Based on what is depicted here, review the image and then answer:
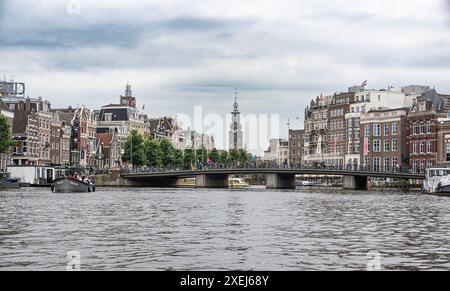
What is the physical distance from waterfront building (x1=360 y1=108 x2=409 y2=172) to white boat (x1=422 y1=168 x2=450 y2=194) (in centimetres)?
3116

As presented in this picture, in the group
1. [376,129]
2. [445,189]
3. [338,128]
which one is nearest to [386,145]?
[376,129]

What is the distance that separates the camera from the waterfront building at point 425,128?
110188mm

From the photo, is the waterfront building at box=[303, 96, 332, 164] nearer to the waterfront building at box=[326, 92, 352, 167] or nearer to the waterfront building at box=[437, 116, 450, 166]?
the waterfront building at box=[326, 92, 352, 167]

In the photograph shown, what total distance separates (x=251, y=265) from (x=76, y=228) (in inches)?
472

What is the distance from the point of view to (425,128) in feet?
369

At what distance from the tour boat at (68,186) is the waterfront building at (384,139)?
171 ft

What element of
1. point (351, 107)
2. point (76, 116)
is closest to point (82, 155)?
point (76, 116)

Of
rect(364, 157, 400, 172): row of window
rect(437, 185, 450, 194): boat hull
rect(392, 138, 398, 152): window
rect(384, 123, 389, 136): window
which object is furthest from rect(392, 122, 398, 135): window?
rect(437, 185, 450, 194): boat hull

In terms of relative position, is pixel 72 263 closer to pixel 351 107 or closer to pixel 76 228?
pixel 76 228

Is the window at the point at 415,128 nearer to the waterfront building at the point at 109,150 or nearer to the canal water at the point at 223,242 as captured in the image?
the waterfront building at the point at 109,150

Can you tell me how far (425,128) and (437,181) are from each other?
34.4m

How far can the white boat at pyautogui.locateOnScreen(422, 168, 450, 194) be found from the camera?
248ft

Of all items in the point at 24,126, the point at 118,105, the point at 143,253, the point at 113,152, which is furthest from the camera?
the point at 118,105
